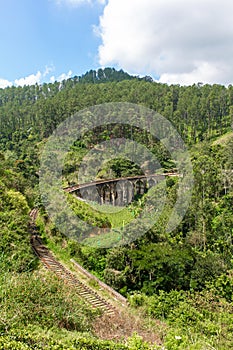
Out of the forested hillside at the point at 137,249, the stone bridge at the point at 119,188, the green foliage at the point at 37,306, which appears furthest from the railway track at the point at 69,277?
the stone bridge at the point at 119,188

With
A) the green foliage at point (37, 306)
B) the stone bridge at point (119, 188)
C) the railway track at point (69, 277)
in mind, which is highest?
the stone bridge at point (119, 188)

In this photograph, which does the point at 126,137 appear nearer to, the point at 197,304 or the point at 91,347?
the point at 197,304

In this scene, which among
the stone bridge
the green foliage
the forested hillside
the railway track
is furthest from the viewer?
the stone bridge

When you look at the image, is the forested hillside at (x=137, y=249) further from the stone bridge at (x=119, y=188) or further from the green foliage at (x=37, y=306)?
the stone bridge at (x=119, y=188)

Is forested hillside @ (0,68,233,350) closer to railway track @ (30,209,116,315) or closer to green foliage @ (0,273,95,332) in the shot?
green foliage @ (0,273,95,332)

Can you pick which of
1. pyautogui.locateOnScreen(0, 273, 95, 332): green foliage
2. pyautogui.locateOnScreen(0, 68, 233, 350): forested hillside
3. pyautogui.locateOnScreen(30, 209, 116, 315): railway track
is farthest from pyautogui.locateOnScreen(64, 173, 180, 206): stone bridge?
pyautogui.locateOnScreen(0, 273, 95, 332): green foliage

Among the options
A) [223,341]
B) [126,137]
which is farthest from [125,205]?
[223,341]
